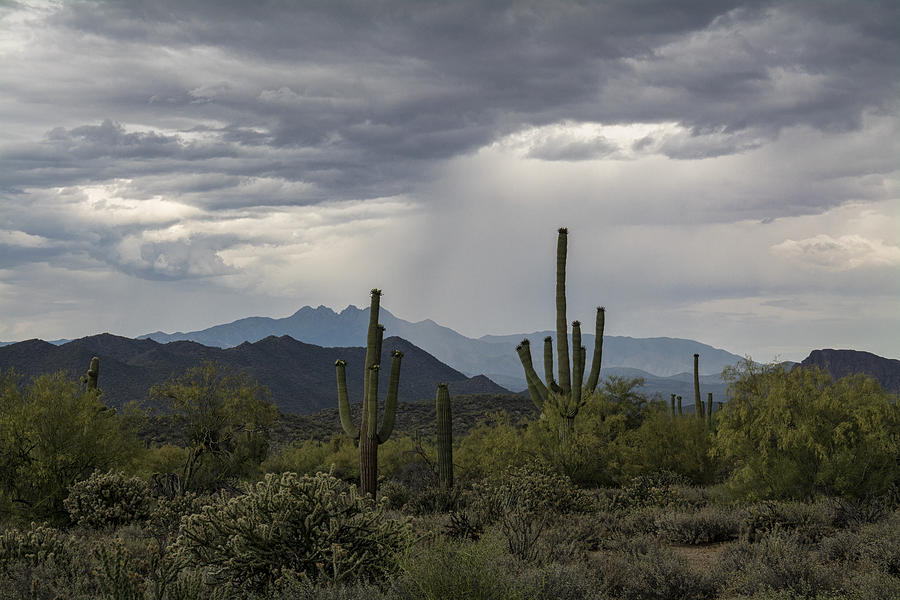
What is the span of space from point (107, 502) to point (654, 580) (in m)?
11.1

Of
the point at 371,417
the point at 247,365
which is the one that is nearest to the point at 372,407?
the point at 371,417

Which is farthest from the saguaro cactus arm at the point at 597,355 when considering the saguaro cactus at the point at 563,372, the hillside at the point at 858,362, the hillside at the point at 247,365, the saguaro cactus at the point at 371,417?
the hillside at the point at 858,362

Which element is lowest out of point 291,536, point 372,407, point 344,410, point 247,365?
point 291,536

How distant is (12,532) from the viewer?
953 centimetres

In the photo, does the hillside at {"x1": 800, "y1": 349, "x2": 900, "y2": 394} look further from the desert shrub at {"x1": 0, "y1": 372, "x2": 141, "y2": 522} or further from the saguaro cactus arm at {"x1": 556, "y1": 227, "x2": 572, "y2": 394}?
the desert shrub at {"x1": 0, "y1": 372, "x2": 141, "y2": 522}

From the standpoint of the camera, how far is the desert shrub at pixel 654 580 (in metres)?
8.64

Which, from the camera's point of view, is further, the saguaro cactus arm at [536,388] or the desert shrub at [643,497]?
the saguaro cactus arm at [536,388]

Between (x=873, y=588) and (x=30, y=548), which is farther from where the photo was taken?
(x=30, y=548)

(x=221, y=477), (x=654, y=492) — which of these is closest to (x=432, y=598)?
(x=654, y=492)

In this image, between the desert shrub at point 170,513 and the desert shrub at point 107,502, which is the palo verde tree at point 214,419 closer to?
the desert shrub at point 107,502

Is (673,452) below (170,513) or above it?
above

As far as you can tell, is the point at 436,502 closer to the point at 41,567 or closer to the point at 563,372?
the point at 563,372

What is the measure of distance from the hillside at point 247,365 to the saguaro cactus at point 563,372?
238ft

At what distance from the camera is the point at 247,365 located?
14088cm
